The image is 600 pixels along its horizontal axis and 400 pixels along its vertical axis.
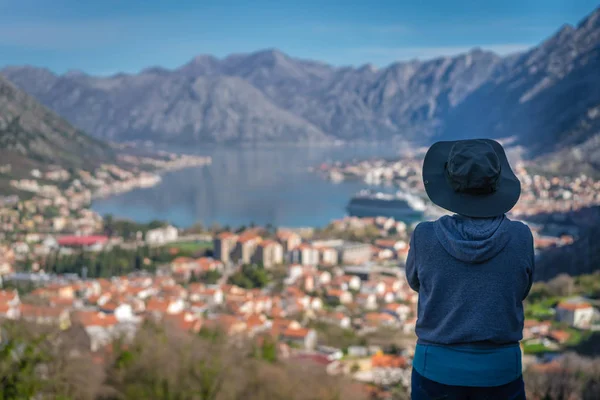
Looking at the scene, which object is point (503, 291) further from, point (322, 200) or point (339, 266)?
A: point (322, 200)

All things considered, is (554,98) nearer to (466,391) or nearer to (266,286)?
(266,286)

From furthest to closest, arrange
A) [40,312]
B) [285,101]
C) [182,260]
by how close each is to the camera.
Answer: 1. [285,101]
2. [182,260]
3. [40,312]

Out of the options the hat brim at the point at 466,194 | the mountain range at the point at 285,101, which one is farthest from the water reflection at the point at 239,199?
the hat brim at the point at 466,194

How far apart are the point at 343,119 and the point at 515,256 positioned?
2714 inches

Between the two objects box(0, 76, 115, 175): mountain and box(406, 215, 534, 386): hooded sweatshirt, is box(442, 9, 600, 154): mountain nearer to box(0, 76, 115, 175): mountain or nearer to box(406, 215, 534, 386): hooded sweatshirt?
box(0, 76, 115, 175): mountain

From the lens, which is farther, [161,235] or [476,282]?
[161,235]

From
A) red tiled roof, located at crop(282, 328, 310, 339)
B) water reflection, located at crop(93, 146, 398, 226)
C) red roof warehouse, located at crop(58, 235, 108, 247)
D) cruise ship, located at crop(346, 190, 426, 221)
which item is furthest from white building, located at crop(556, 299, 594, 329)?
cruise ship, located at crop(346, 190, 426, 221)

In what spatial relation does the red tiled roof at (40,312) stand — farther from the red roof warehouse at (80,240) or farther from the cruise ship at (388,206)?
the cruise ship at (388,206)

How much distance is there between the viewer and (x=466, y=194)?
2.29 feet

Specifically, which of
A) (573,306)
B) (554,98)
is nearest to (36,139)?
(554,98)

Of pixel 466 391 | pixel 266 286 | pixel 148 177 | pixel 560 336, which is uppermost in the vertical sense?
pixel 466 391

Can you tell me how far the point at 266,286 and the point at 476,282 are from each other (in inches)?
358

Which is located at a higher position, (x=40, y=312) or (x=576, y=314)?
(x=40, y=312)

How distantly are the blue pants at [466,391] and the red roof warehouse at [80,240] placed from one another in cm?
1234
